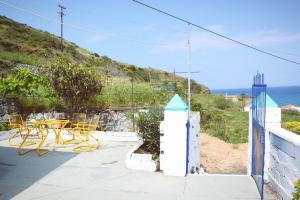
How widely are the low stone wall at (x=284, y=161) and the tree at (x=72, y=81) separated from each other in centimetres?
871

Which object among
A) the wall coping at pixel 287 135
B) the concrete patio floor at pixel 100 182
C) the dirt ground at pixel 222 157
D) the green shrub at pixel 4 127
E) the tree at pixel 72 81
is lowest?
the dirt ground at pixel 222 157

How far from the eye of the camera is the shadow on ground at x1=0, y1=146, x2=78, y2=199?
616 cm

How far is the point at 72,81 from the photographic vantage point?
13156mm

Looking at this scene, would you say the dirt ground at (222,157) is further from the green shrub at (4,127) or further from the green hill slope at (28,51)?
the green hill slope at (28,51)

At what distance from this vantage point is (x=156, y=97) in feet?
52.6

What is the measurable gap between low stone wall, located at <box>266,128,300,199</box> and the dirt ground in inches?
191

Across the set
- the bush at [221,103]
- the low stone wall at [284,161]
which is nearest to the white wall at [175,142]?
the low stone wall at [284,161]

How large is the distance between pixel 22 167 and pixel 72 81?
6.09 metres

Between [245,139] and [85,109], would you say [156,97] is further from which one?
[245,139]

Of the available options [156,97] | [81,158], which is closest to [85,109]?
[156,97]

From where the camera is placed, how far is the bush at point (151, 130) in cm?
797

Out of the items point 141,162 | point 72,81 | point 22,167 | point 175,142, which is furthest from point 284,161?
point 72,81

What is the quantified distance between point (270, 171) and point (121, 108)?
30.0 ft

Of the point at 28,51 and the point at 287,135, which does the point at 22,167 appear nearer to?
the point at 287,135
